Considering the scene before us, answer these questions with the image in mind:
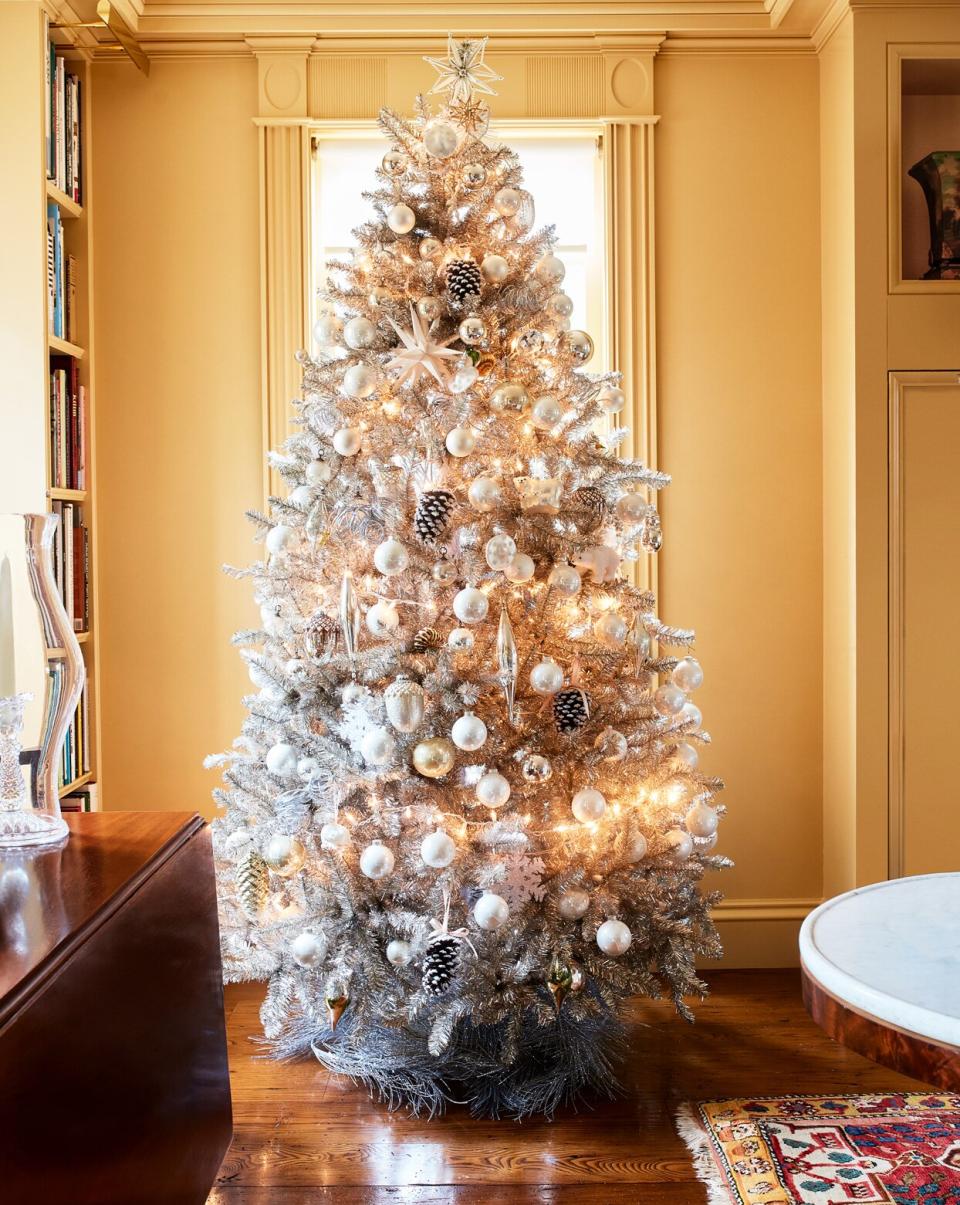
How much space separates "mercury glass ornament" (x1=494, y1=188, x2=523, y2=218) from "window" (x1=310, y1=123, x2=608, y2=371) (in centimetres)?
82

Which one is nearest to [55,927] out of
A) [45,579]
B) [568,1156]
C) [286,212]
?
[45,579]

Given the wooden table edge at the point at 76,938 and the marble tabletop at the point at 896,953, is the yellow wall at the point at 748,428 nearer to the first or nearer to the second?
the marble tabletop at the point at 896,953

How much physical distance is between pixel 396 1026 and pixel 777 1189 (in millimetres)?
836

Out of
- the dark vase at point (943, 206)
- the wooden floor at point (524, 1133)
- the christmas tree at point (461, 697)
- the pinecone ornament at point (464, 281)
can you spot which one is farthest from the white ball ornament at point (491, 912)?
the dark vase at point (943, 206)

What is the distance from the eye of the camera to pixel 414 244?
2229mm

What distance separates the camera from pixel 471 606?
2.01 metres

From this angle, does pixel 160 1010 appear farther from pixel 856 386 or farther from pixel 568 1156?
pixel 856 386

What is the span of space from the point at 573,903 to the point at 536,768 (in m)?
0.29

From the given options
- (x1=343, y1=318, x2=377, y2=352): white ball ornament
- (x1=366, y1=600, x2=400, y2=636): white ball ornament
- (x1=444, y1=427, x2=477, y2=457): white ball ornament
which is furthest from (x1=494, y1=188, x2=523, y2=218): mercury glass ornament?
(x1=366, y1=600, x2=400, y2=636): white ball ornament

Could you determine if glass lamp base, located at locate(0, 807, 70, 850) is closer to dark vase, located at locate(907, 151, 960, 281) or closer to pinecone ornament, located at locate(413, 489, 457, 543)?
pinecone ornament, located at locate(413, 489, 457, 543)

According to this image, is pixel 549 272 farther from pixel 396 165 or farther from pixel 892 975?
pixel 892 975

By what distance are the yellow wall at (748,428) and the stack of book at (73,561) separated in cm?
169

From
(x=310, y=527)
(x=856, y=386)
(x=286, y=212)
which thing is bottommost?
(x=310, y=527)

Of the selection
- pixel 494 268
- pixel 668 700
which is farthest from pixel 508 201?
pixel 668 700
